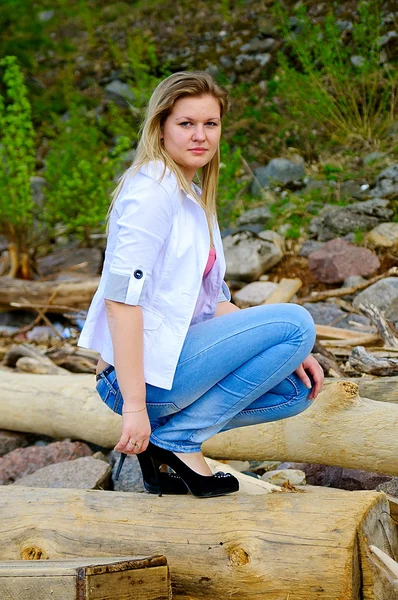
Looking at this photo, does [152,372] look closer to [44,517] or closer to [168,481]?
[168,481]

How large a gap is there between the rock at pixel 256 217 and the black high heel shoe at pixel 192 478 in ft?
16.1

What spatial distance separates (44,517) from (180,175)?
128cm

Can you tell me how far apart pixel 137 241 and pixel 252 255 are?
4.21 meters

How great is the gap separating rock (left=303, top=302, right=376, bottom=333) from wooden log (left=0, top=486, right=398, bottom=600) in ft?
9.35

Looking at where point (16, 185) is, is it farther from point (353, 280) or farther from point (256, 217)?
point (353, 280)

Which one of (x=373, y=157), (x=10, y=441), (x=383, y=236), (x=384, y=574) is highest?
(x=384, y=574)

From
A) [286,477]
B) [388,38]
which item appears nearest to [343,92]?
[388,38]

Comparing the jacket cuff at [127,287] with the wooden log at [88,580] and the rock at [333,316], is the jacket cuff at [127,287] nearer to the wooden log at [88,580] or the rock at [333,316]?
the wooden log at [88,580]

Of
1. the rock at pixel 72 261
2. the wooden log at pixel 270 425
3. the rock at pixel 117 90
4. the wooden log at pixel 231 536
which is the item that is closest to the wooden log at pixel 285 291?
the wooden log at pixel 270 425

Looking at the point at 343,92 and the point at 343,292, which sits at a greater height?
the point at 343,92

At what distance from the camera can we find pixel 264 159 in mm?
8891

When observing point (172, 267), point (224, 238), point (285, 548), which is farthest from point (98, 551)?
point (224, 238)

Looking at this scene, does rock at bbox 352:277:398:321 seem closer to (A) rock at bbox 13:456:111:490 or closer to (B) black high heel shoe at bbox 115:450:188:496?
(A) rock at bbox 13:456:111:490

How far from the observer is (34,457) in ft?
13.2
